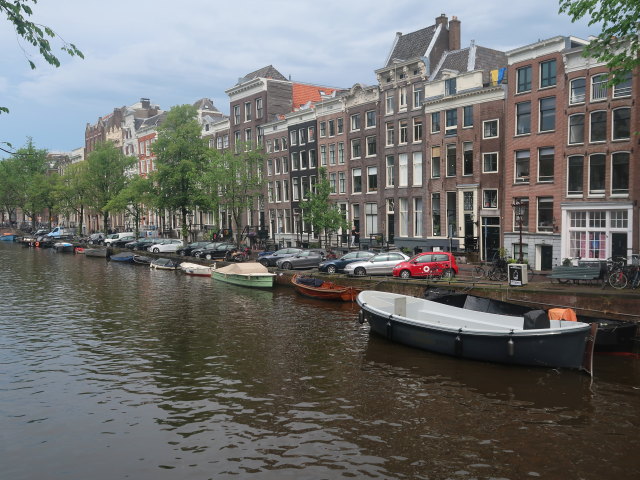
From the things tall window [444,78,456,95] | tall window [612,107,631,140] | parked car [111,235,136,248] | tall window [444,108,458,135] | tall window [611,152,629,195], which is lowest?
parked car [111,235,136,248]

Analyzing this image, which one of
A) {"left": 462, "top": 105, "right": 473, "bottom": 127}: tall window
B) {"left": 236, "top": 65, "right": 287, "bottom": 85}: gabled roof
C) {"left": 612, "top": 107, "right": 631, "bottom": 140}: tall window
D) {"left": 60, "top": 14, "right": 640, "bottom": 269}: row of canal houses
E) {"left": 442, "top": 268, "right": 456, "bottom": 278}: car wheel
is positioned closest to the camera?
{"left": 612, "top": 107, "right": 631, "bottom": 140}: tall window

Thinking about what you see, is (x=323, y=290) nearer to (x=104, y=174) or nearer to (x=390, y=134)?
(x=390, y=134)

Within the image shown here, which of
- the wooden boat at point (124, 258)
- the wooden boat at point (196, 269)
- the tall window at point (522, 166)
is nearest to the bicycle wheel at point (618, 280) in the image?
the tall window at point (522, 166)

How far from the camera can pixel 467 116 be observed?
42.3m

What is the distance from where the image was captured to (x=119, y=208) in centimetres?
7494

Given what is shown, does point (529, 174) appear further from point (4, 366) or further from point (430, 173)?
point (4, 366)

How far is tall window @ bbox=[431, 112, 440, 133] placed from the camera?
147 ft

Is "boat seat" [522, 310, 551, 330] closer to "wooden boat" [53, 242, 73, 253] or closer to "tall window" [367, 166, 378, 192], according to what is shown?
"tall window" [367, 166, 378, 192]

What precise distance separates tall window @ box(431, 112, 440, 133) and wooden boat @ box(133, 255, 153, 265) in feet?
103

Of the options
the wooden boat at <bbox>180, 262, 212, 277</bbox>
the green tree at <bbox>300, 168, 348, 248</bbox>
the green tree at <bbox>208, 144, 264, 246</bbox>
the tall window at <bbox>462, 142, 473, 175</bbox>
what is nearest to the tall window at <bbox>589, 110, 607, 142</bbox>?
the tall window at <bbox>462, 142, 473, 175</bbox>

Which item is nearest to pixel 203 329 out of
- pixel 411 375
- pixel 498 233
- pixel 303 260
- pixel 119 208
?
pixel 411 375

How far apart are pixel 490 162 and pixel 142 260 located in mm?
36634

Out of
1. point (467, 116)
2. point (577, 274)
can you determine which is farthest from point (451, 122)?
point (577, 274)

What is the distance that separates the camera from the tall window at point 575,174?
3391 cm
